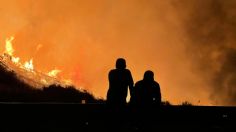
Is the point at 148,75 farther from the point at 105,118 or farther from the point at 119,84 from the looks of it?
the point at 105,118

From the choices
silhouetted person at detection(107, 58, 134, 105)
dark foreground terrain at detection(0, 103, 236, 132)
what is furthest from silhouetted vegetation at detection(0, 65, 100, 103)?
silhouetted person at detection(107, 58, 134, 105)

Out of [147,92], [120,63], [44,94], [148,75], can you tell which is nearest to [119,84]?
[120,63]

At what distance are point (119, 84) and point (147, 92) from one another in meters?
0.75

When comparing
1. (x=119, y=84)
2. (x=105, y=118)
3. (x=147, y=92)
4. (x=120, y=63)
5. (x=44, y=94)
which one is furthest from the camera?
(x=44, y=94)

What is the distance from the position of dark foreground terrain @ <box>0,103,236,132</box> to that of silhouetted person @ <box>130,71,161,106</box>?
8.0 inches

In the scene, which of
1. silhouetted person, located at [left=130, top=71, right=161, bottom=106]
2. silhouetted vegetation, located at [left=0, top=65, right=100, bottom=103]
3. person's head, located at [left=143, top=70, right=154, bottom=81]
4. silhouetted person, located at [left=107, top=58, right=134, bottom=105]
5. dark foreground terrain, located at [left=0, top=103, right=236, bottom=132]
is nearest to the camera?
person's head, located at [left=143, top=70, right=154, bottom=81]

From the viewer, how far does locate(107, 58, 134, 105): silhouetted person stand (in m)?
15.5

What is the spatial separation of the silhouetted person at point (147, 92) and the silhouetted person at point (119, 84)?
0.81 feet

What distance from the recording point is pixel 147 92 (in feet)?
50.9

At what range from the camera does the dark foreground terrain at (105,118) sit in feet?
52.5

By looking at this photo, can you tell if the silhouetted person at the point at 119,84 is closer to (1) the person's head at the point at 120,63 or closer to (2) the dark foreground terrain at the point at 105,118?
(1) the person's head at the point at 120,63

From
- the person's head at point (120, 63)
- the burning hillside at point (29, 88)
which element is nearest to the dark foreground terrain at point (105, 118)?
the person's head at point (120, 63)

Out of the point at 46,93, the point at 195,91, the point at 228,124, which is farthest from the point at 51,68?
the point at 228,124

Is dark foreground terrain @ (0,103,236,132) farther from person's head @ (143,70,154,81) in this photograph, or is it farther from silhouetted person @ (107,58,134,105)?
person's head @ (143,70,154,81)
